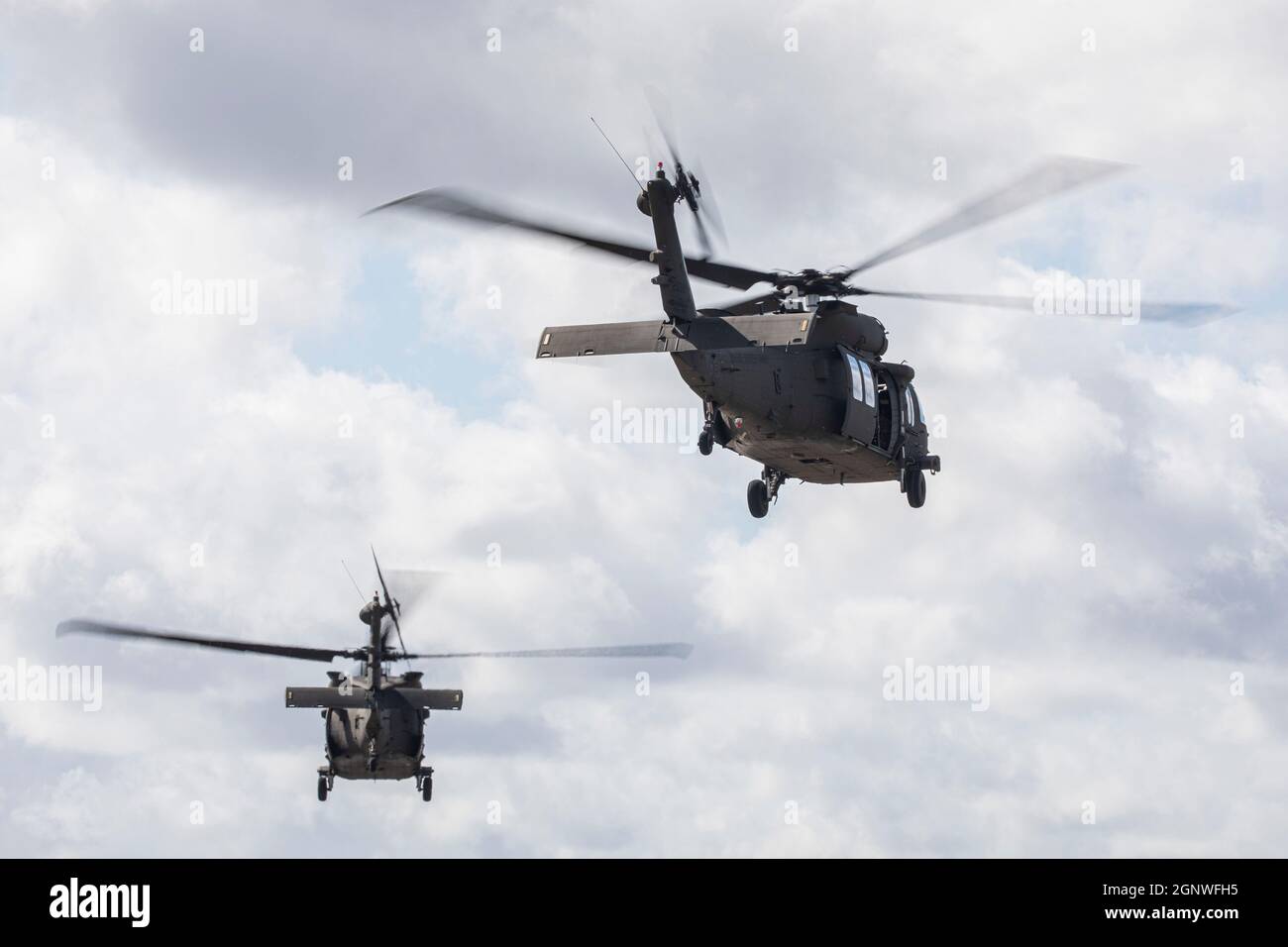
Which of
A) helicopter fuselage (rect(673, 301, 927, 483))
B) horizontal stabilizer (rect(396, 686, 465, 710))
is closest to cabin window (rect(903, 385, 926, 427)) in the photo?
helicopter fuselage (rect(673, 301, 927, 483))

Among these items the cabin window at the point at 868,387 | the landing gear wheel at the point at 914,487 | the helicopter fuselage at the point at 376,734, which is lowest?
the helicopter fuselage at the point at 376,734

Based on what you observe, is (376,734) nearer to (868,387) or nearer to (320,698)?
(320,698)

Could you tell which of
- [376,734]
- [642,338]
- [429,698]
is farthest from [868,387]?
[376,734]

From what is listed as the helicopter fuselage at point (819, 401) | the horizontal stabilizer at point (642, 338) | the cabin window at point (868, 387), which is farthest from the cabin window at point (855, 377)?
the horizontal stabilizer at point (642, 338)

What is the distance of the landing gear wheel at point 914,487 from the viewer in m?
56.1

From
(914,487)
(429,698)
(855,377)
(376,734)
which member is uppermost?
(855,377)

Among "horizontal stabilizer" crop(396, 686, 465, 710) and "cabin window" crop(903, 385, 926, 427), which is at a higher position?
"cabin window" crop(903, 385, 926, 427)

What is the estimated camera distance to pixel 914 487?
184ft

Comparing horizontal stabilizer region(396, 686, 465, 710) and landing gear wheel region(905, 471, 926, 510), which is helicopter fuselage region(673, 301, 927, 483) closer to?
landing gear wheel region(905, 471, 926, 510)

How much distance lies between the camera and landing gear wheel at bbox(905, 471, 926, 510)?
56.1m

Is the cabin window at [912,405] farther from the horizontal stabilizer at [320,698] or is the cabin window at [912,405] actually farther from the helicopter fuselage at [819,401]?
the horizontal stabilizer at [320,698]

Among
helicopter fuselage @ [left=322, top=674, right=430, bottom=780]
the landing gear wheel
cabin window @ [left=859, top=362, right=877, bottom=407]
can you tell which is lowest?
helicopter fuselage @ [left=322, top=674, right=430, bottom=780]

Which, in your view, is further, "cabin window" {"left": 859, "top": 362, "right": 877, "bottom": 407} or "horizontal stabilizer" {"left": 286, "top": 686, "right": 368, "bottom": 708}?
"horizontal stabilizer" {"left": 286, "top": 686, "right": 368, "bottom": 708}
